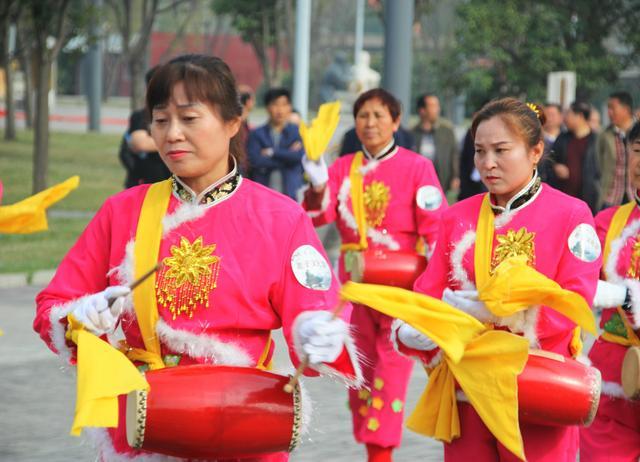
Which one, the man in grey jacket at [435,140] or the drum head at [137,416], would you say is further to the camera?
the man in grey jacket at [435,140]

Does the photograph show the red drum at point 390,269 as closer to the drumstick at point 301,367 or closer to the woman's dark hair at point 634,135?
the woman's dark hair at point 634,135

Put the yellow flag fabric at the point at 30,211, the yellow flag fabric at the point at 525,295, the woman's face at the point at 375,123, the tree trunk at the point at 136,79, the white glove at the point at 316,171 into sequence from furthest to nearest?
1. the tree trunk at the point at 136,79
2. the woman's face at the point at 375,123
3. the white glove at the point at 316,171
4. the yellow flag fabric at the point at 30,211
5. the yellow flag fabric at the point at 525,295

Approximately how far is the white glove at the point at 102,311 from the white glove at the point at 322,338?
446mm

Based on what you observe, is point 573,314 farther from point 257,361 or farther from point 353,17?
point 353,17

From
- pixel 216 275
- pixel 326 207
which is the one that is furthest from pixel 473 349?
pixel 326 207

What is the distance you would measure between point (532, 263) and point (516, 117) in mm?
481

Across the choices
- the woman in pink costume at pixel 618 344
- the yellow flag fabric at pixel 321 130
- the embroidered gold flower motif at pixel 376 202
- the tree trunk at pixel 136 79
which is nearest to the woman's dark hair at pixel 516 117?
the woman in pink costume at pixel 618 344

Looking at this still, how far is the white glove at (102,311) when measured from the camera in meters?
3.26

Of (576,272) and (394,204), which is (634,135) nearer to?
(576,272)

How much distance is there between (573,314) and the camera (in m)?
3.76

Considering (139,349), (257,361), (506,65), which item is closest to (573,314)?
(257,361)

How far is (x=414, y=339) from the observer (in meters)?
4.06

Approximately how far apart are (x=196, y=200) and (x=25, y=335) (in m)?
6.16

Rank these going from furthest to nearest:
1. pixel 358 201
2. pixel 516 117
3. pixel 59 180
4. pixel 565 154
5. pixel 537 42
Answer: pixel 537 42 → pixel 59 180 → pixel 565 154 → pixel 358 201 → pixel 516 117
